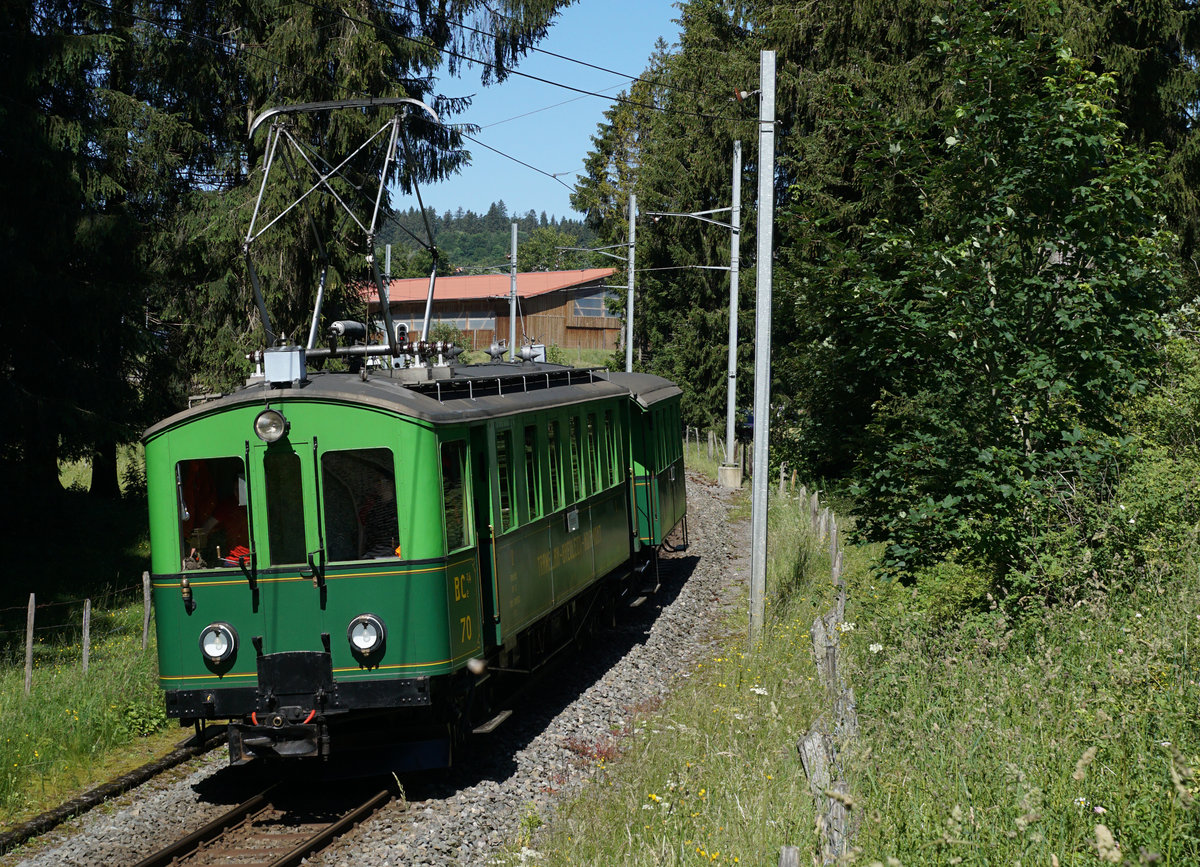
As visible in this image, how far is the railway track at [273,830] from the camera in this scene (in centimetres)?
765

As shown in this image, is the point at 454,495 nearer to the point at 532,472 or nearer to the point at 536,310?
the point at 532,472

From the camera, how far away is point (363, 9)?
19.8 m

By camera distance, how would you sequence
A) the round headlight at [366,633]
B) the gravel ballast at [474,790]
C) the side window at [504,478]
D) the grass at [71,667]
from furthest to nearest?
the side window at [504,478] < the grass at [71,667] < the round headlight at [366,633] < the gravel ballast at [474,790]

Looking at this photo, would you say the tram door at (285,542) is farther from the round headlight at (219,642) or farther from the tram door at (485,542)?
the tram door at (485,542)

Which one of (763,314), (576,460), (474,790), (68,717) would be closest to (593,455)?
(576,460)

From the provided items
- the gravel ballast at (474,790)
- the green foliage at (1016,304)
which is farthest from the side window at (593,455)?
the green foliage at (1016,304)

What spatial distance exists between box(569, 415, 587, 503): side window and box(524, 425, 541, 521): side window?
1.26 metres

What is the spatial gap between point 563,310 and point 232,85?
4297 centimetres

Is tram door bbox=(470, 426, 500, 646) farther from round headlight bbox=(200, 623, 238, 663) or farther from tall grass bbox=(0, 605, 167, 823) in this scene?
tall grass bbox=(0, 605, 167, 823)

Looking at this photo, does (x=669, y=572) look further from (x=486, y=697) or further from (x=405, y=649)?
(x=405, y=649)

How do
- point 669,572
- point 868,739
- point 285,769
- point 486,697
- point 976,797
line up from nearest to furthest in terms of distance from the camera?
point 976,797 < point 868,739 < point 285,769 < point 486,697 < point 669,572

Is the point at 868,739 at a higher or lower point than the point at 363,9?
lower

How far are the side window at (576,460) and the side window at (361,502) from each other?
12.5 ft

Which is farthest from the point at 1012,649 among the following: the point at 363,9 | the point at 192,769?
the point at 363,9
